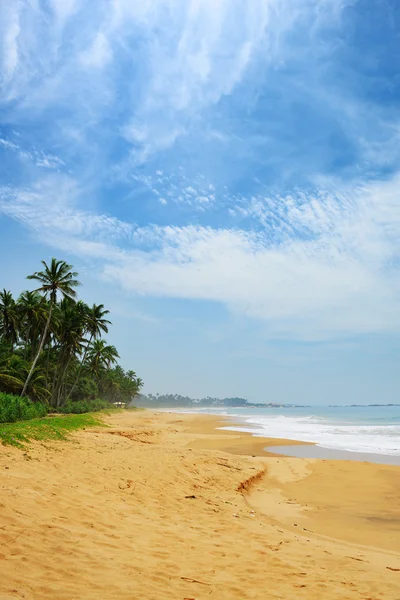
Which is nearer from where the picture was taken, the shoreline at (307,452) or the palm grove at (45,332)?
the shoreline at (307,452)

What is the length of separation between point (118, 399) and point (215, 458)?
107 metres

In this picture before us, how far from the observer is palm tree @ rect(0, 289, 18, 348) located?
4428 centimetres

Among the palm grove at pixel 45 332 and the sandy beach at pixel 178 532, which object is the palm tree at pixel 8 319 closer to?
the palm grove at pixel 45 332

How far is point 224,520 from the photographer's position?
861 centimetres

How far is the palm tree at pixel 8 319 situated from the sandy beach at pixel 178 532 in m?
34.9

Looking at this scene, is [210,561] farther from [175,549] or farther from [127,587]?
[127,587]

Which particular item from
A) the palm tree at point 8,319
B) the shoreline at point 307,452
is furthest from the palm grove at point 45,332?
the shoreline at point 307,452

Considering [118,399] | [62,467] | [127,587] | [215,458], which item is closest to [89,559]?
[127,587]

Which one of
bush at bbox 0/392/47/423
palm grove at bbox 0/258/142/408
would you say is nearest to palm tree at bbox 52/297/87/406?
palm grove at bbox 0/258/142/408

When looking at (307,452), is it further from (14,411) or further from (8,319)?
(8,319)

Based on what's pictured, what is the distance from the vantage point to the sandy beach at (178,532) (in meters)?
5.02

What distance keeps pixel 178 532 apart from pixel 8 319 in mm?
42854

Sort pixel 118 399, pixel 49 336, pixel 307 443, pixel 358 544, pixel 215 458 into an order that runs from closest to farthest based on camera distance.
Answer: pixel 358 544
pixel 215 458
pixel 307 443
pixel 49 336
pixel 118 399

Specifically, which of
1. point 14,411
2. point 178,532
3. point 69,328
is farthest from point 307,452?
point 69,328
